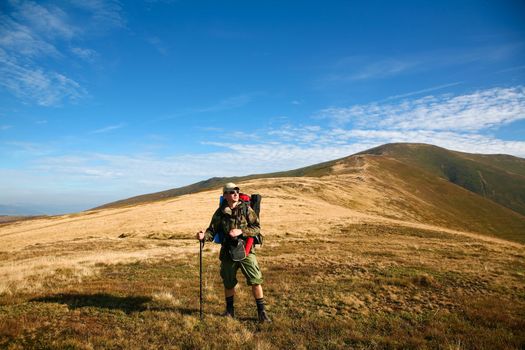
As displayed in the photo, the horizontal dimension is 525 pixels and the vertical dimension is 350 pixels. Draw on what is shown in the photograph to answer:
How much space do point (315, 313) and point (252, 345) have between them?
2680mm

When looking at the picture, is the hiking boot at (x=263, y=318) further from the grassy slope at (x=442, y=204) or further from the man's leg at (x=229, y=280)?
the grassy slope at (x=442, y=204)

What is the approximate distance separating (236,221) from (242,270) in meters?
1.30

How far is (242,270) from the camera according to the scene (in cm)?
839

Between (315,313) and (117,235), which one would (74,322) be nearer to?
(315,313)

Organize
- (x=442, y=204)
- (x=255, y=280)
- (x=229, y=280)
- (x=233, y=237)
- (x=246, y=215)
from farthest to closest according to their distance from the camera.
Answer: (x=442, y=204) → (x=246, y=215) → (x=229, y=280) → (x=255, y=280) → (x=233, y=237)

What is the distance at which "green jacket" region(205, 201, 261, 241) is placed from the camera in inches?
332

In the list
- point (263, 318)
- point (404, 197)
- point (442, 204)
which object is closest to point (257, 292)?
point (263, 318)

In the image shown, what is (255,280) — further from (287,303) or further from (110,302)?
(110,302)

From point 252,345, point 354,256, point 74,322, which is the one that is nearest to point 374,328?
point 252,345

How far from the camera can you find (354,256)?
733 inches

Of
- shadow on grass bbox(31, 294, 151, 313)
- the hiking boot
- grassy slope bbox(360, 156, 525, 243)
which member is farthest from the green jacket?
grassy slope bbox(360, 156, 525, 243)

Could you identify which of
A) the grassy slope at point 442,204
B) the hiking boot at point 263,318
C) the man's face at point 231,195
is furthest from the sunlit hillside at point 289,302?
the grassy slope at point 442,204

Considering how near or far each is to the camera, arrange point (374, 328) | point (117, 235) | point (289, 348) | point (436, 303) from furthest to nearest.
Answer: point (117, 235) < point (436, 303) < point (374, 328) < point (289, 348)

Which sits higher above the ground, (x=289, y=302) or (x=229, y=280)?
(x=229, y=280)
